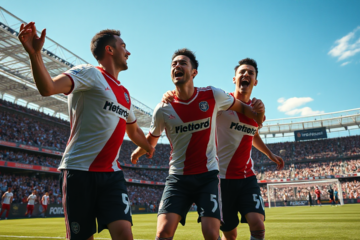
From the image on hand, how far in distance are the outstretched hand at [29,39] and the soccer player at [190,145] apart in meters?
1.85

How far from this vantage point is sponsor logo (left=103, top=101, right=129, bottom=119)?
3.14 meters

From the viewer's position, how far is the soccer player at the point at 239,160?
397 cm

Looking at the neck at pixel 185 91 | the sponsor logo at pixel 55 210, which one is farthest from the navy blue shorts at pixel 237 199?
the sponsor logo at pixel 55 210

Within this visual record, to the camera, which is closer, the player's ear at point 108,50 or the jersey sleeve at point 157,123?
the player's ear at point 108,50

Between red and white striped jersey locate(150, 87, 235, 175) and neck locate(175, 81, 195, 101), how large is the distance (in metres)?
0.06

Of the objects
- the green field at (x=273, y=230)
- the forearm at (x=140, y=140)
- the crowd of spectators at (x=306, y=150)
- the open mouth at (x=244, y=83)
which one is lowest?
the green field at (x=273, y=230)

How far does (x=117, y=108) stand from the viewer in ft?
10.7

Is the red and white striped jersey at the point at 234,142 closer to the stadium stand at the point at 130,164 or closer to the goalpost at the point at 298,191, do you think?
the stadium stand at the point at 130,164

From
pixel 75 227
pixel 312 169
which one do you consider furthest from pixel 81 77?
pixel 312 169

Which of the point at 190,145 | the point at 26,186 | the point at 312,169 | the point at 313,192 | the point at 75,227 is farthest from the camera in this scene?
the point at 312,169

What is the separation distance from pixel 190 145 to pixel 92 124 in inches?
51.3

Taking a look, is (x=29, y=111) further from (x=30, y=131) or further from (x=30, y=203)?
(x=30, y=203)

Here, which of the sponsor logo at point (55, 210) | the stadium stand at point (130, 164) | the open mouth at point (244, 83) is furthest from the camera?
the stadium stand at point (130, 164)

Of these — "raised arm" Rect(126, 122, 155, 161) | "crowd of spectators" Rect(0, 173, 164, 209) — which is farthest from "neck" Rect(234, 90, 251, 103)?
"crowd of spectators" Rect(0, 173, 164, 209)
